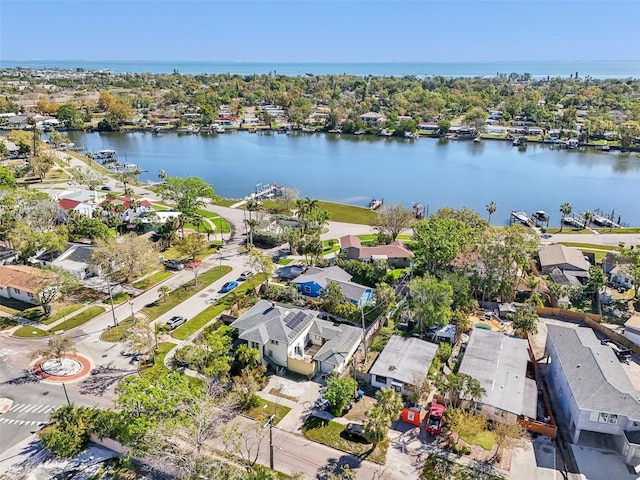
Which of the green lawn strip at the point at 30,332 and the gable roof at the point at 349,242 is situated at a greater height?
the gable roof at the point at 349,242

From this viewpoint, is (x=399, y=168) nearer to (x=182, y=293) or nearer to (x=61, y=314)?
(x=182, y=293)

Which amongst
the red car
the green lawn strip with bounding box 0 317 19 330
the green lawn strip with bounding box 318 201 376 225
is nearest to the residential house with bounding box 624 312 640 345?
the red car

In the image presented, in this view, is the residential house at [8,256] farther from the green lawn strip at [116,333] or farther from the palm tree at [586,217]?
the palm tree at [586,217]

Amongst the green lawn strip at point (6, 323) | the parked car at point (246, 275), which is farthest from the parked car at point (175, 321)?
the green lawn strip at point (6, 323)

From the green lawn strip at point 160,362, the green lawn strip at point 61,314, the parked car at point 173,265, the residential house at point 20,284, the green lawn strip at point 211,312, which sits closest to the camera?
the green lawn strip at point 160,362

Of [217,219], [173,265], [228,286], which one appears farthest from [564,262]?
[217,219]
